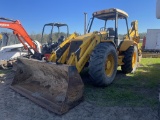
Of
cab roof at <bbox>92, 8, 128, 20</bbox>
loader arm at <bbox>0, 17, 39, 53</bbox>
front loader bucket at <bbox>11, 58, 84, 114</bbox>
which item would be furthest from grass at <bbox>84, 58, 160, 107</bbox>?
loader arm at <bbox>0, 17, 39, 53</bbox>

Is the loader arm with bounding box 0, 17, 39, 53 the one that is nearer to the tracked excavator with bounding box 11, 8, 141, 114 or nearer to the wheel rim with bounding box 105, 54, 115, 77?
the tracked excavator with bounding box 11, 8, 141, 114

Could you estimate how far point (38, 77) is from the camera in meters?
6.09

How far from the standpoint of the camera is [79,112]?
4.56 metres

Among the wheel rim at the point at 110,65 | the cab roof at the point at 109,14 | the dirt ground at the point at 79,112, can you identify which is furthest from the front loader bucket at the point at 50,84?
the cab roof at the point at 109,14

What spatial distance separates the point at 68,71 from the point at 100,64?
1205 millimetres

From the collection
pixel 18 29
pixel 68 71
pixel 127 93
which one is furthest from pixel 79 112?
pixel 18 29

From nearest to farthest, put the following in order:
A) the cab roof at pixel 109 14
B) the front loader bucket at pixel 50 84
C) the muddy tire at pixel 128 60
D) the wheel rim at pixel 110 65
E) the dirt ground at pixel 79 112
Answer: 1. the dirt ground at pixel 79 112
2. the front loader bucket at pixel 50 84
3. the wheel rim at pixel 110 65
4. the cab roof at pixel 109 14
5. the muddy tire at pixel 128 60

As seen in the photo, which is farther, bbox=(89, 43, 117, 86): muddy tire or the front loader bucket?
bbox=(89, 43, 117, 86): muddy tire

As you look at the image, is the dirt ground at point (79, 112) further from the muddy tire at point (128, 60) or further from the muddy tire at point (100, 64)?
the muddy tire at point (128, 60)

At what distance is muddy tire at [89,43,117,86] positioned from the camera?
563 cm

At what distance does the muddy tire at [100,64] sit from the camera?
18.5ft

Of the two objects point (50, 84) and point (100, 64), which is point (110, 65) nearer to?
point (100, 64)

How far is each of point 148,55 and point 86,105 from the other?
39.9 ft

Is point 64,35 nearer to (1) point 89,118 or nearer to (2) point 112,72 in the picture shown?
(2) point 112,72
